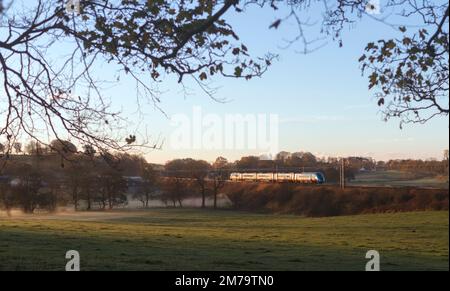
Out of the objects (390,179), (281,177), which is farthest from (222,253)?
(281,177)

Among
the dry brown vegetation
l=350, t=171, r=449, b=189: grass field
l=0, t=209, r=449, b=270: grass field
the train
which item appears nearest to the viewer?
l=0, t=209, r=449, b=270: grass field

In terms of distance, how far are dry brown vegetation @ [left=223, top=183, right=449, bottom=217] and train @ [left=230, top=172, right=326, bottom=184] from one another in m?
2.48

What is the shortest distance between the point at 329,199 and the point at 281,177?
18296 mm

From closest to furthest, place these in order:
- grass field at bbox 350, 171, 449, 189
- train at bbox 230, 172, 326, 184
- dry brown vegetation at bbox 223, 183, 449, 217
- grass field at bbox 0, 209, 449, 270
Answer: grass field at bbox 0, 209, 449, 270 < grass field at bbox 350, 171, 449, 189 < dry brown vegetation at bbox 223, 183, 449, 217 < train at bbox 230, 172, 326, 184

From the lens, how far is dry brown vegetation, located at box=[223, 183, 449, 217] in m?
50.8

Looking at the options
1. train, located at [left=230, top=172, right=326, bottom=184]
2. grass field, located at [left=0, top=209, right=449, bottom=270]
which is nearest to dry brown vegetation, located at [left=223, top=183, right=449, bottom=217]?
train, located at [left=230, top=172, right=326, bottom=184]

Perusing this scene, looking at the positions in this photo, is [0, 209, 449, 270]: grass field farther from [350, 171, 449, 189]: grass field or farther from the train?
the train

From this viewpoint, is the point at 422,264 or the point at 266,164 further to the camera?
the point at 266,164
